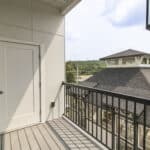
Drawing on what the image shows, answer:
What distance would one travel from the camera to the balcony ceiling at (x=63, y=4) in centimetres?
362

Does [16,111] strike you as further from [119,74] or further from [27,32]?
[119,74]

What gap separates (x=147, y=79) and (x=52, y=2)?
26.8 ft

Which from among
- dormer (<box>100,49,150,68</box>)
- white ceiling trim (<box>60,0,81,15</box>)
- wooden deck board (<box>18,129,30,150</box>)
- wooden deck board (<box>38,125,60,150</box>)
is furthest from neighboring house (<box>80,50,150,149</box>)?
wooden deck board (<box>18,129,30,150</box>)

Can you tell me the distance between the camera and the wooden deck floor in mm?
2459

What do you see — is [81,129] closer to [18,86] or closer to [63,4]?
[18,86]

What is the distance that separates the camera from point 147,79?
969cm

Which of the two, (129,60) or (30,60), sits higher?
(129,60)

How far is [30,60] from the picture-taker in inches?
133

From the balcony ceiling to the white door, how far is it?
47.0 inches

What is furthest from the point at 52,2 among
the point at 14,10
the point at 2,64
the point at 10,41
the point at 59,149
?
the point at 59,149

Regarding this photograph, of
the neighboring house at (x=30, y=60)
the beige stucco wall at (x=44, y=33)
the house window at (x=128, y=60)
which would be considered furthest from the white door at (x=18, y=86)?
the house window at (x=128, y=60)

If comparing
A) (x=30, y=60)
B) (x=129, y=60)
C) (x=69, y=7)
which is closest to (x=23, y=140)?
(x=30, y=60)

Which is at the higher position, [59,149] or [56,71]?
[56,71]

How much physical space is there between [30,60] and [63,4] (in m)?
1.60
